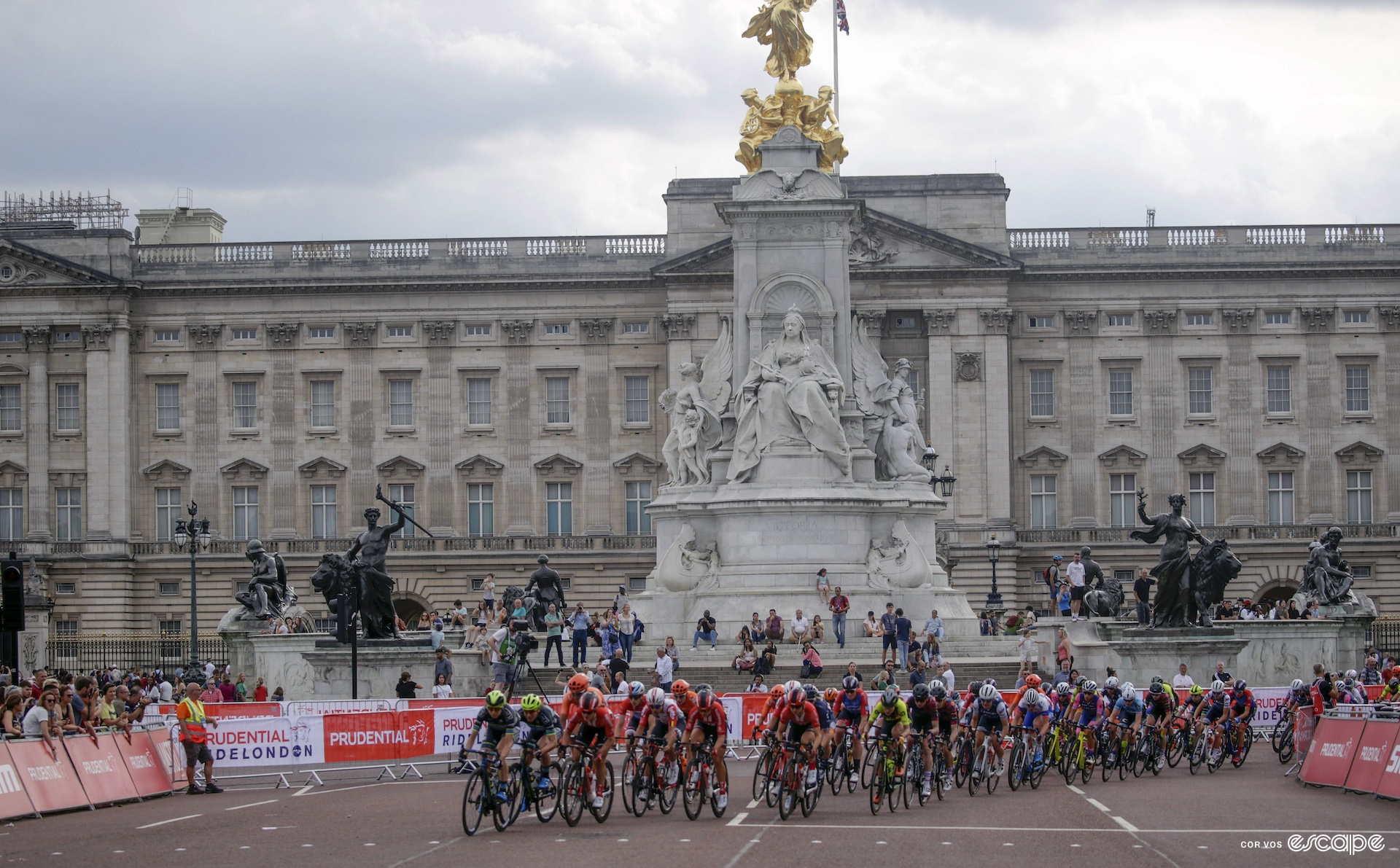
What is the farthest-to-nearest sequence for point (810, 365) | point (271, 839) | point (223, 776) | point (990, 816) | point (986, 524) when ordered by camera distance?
point (986, 524)
point (810, 365)
point (223, 776)
point (990, 816)
point (271, 839)

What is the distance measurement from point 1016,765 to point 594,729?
23.2 feet

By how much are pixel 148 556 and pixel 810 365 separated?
137 ft

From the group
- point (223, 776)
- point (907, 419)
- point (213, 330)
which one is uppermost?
point (213, 330)

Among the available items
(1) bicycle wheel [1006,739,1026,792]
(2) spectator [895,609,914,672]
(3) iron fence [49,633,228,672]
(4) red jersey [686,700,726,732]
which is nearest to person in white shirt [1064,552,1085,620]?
(2) spectator [895,609,914,672]

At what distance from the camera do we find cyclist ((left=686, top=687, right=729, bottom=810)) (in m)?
23.4

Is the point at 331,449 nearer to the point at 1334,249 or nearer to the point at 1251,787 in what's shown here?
the point at 1334,249

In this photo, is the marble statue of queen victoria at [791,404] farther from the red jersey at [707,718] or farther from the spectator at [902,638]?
the red jersey at [707,718]

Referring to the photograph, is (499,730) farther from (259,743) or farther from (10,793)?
(259,743)

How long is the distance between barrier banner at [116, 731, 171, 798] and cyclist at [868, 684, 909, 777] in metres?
10.3

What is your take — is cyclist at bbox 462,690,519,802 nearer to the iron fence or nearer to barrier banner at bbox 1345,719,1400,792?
barrier banner at bbox 1345,719,1400,792

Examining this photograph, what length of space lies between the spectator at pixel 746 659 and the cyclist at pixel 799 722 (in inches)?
585

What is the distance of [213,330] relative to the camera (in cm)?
7888

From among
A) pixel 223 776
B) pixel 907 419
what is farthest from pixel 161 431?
pixel 223 776

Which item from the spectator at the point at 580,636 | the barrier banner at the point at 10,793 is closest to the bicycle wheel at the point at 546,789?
the barrier banner at the point at 10,793
